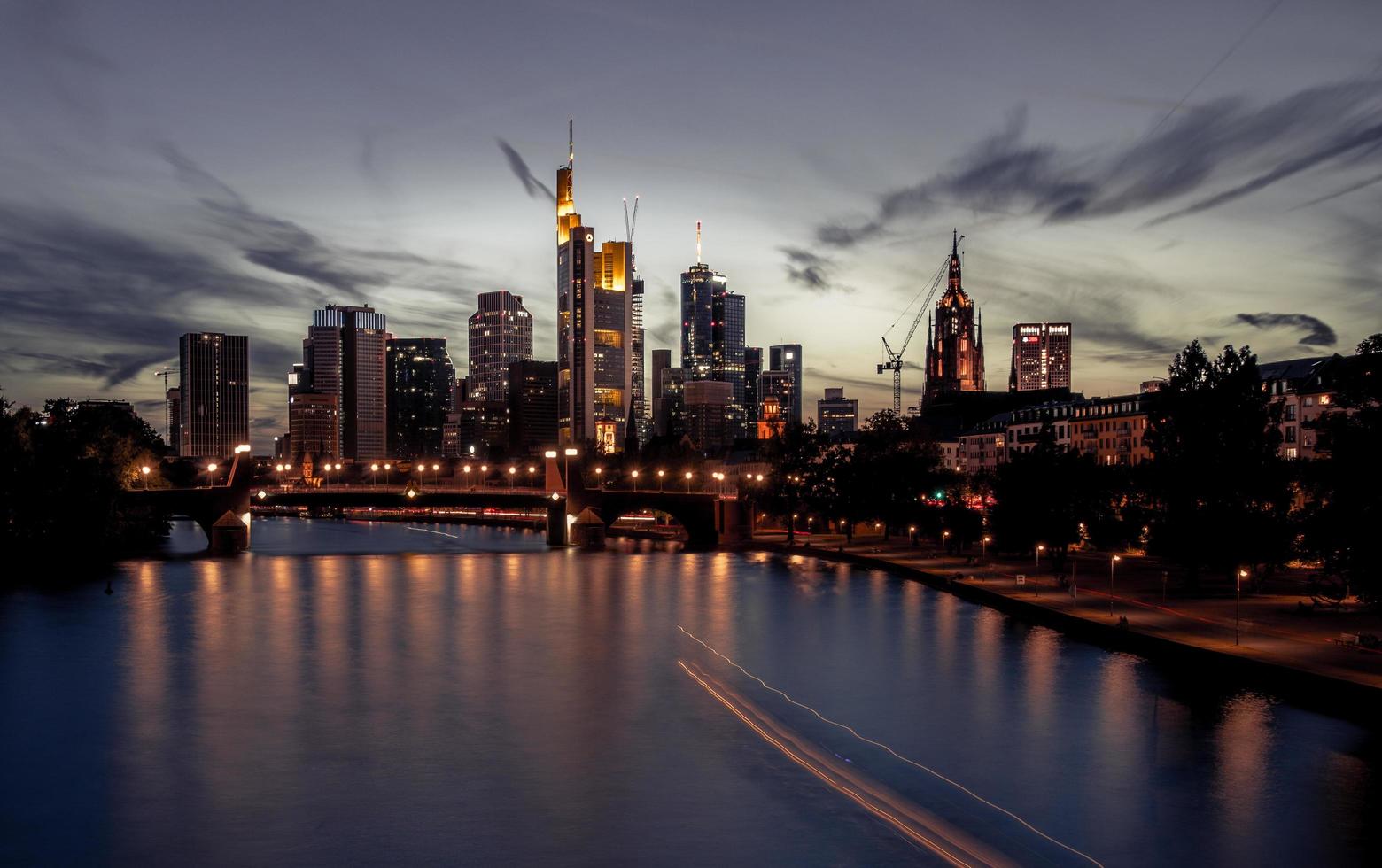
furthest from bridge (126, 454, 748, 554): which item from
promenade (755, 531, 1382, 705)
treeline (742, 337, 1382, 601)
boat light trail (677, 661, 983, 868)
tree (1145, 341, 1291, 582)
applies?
boat light trail (677, 661, 983, 868)

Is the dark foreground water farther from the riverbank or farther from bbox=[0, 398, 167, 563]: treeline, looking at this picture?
bbox=[0, 398, 167, 563]: treeline

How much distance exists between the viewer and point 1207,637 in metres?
45.6

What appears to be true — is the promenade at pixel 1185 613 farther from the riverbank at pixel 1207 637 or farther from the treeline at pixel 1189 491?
the treeline at pixel 1189 491

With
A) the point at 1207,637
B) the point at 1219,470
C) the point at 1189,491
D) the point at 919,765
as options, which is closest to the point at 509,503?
the point at 1189,491

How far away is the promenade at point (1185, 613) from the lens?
1559 inches

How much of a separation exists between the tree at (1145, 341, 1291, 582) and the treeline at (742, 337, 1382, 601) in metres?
0.07

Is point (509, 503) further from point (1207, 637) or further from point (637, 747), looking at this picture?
point (637, 747)

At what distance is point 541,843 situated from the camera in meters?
27.0

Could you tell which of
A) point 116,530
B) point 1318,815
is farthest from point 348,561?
point 1318,815

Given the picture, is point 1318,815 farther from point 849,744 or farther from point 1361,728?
point 849,744

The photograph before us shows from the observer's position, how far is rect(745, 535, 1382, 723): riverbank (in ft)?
122

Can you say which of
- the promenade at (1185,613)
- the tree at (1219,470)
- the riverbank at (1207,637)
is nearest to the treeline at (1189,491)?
the tree at (1219,470)

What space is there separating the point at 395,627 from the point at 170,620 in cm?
1287

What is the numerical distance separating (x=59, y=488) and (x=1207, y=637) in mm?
80408
